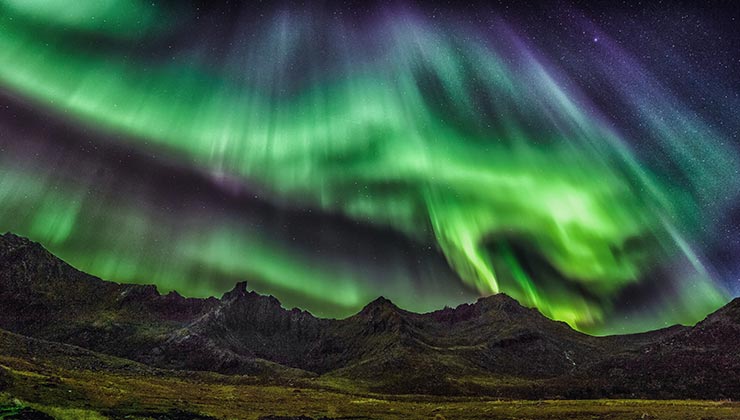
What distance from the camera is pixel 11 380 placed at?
8925 centimetres

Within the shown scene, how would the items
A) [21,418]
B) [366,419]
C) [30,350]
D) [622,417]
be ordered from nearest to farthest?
[21,418], [366,419], [622,417], [30,350]

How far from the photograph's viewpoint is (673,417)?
107 metres

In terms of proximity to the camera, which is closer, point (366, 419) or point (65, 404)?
point (65, 404)

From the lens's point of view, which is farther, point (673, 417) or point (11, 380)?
point (673, 417)

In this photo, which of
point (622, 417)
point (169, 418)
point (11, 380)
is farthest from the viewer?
point (622, 417)

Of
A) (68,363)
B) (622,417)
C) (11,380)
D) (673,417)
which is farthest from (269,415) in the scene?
(68,363)

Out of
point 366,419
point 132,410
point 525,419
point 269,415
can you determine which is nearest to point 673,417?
point 525,419

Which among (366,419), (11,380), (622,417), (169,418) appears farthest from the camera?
(622,417)

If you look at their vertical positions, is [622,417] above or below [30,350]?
above

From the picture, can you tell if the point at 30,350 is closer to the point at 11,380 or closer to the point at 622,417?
the point at 11,380

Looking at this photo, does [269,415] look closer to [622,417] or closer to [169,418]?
[169,418]

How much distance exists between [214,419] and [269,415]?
1545cm

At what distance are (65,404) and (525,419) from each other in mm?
87545

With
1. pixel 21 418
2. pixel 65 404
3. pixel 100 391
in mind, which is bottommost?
pixel 100 391
